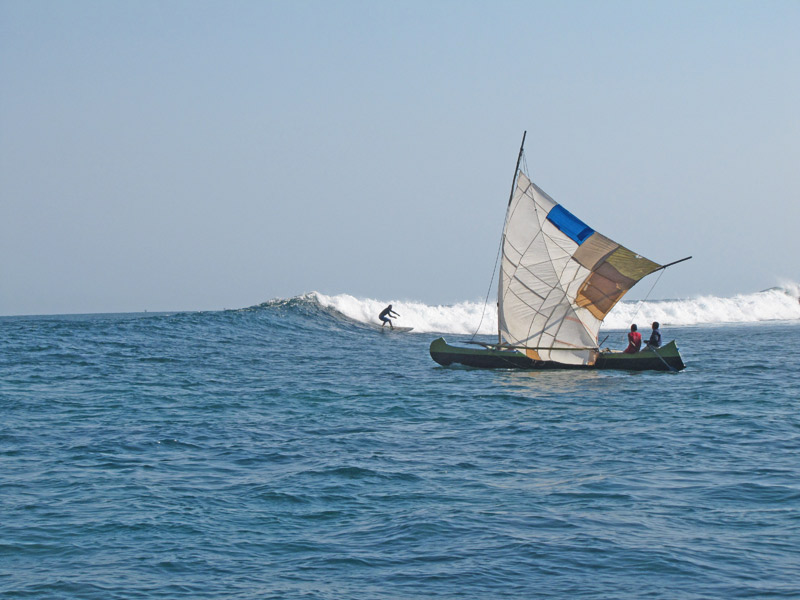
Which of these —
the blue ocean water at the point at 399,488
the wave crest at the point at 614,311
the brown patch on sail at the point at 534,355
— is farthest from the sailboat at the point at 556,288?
the wave crest at the point at 614,311

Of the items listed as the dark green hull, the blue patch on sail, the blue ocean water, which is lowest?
the blue ocean water

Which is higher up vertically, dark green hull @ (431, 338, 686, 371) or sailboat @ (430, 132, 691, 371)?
sailboat @ (430, 132, 691, 371)

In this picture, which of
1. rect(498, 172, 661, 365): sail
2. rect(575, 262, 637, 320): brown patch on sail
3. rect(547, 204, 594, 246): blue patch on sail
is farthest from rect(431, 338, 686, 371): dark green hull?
rect(547, 204, 594, 246): blue patch on sail

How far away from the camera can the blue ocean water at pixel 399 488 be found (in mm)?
9336

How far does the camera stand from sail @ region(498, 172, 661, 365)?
95.8 ft

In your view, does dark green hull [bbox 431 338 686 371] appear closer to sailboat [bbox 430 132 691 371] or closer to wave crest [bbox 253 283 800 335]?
sailboat [bbox 430 132 691 371]

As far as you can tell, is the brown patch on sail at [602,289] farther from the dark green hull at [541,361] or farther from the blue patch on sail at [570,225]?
the dark green hull at [541,361]

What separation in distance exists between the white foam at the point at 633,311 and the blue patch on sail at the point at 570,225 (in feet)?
112

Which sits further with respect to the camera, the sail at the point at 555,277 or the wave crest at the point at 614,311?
the wave crest at the point at 614,311

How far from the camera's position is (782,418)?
19016 millimetres

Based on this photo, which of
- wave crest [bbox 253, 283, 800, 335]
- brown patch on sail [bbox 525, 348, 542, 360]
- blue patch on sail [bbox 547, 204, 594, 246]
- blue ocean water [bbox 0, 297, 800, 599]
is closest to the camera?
blue ocean water [bbox 0, 297, 800, 599]

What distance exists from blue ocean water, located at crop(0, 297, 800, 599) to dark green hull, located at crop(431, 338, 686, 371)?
2706 millimetres

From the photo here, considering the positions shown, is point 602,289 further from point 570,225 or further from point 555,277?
point 570,225

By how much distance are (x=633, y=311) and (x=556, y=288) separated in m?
67.8
